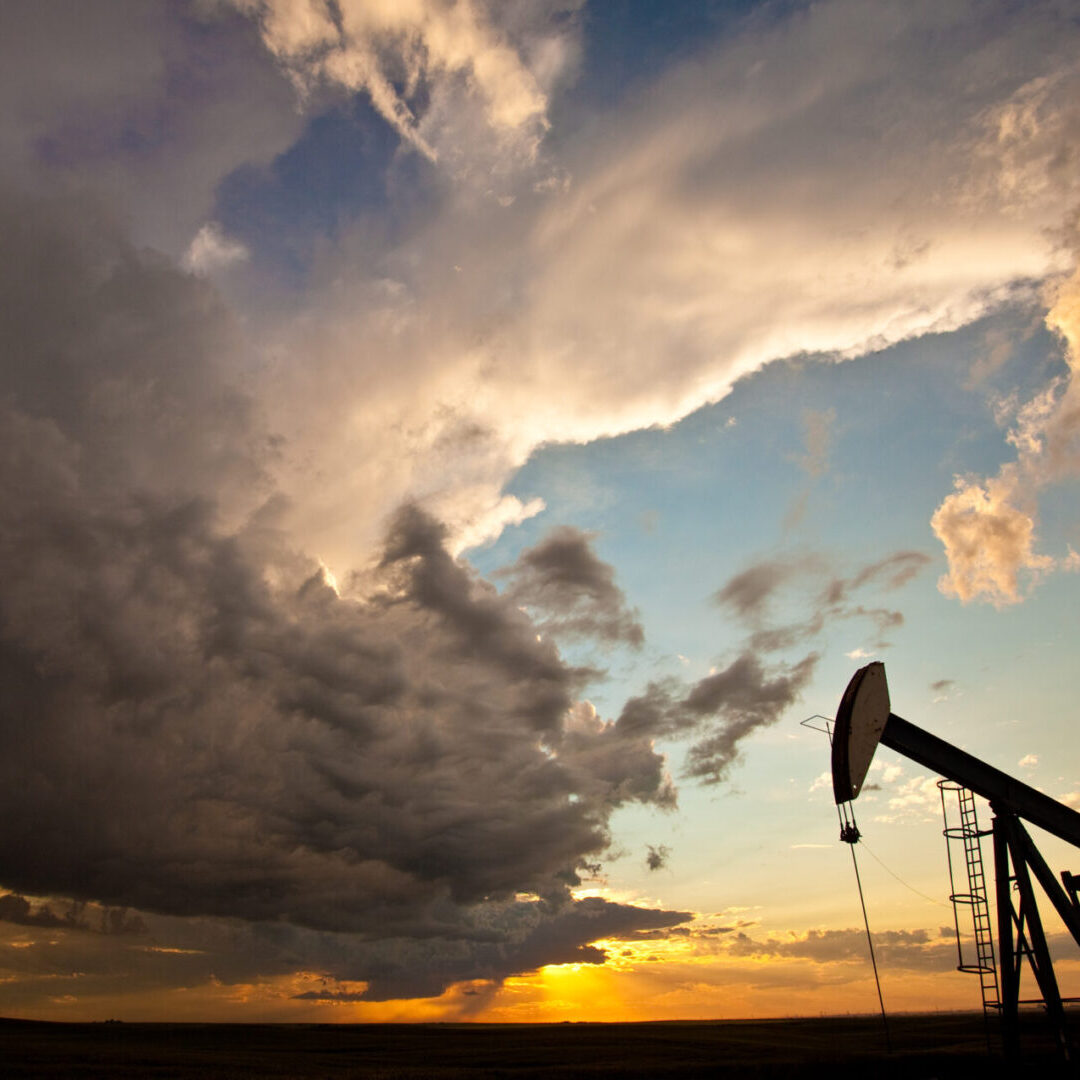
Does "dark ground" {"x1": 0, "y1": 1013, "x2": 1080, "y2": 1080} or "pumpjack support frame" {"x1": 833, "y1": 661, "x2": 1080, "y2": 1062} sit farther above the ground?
"pumpjack support frame" {"x1": 833, "y1": 661, "x2": 1080, "y2": 1062}

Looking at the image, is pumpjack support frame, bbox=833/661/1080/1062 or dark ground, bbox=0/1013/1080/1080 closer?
pumpjack support frame, bbox=833/661/1080/1062

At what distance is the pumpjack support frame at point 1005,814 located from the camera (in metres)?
16.8

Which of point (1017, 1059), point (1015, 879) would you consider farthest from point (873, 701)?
point (1017, 1059)

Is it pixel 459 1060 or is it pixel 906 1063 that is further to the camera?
pixel 459 1060

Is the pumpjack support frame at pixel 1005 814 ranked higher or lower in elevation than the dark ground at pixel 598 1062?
higher

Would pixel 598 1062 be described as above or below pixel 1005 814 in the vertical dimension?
below

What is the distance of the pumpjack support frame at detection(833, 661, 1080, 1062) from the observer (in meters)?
16.8

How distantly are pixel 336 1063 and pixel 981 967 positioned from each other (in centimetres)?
5030

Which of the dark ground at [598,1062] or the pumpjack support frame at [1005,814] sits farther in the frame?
the dark ground at [598,1062]

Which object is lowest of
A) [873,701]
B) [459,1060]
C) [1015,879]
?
[459,1060]

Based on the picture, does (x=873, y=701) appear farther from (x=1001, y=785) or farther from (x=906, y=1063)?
(x=906, y=1063)

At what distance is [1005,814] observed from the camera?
18.6 metres

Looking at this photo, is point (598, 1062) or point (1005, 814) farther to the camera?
point (598, 1062)

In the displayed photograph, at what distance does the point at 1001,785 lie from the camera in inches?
741
